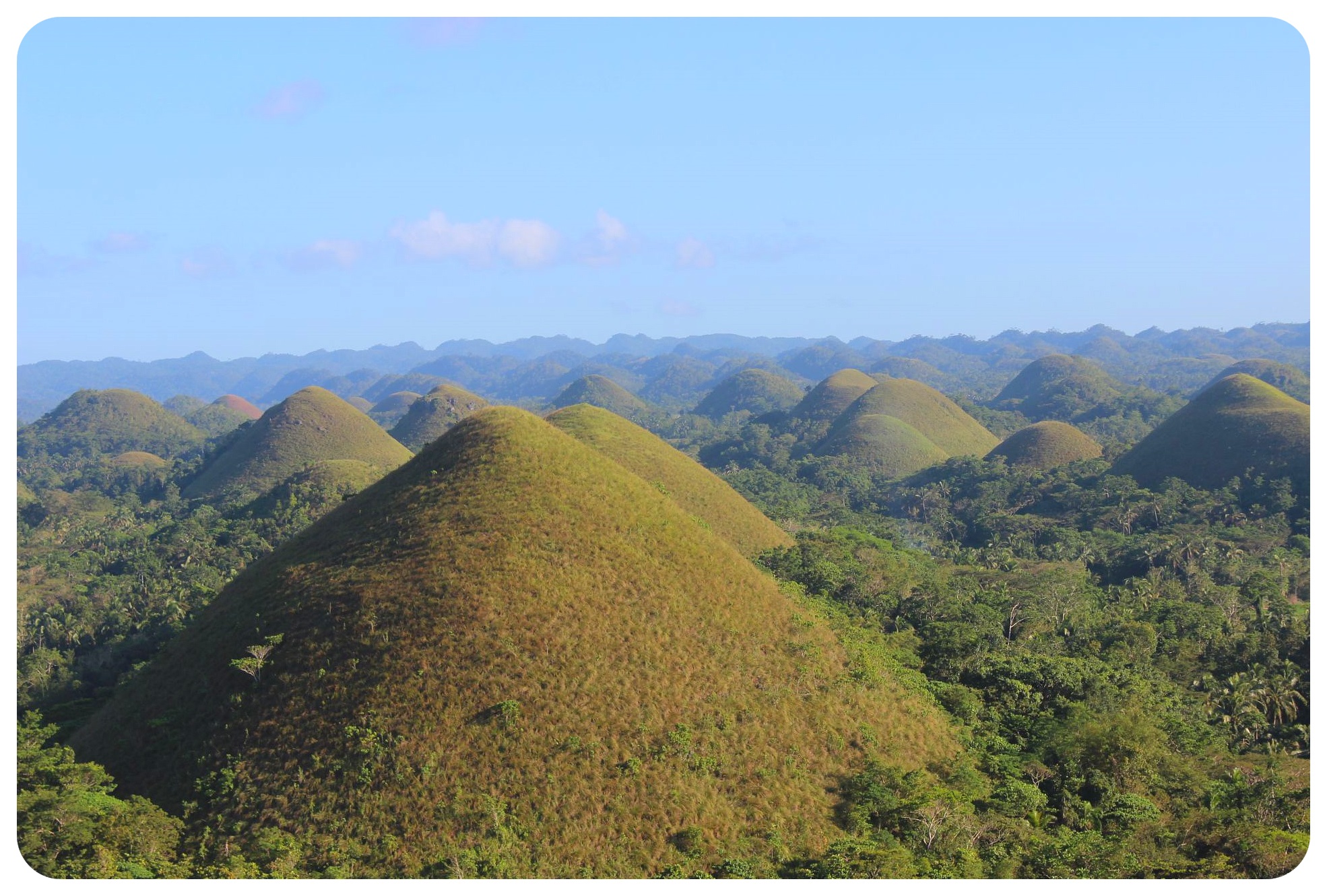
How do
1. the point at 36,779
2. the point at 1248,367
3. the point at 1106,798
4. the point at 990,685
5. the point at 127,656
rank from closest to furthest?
the point at 36,779
the point at 1106,798
the point at 990,685
the point at 127,656
the point at 1248,367

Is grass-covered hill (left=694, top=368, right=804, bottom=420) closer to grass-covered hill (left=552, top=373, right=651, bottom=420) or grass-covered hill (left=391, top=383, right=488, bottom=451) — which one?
grass-covered hill (left=552, top=373, right=651, bottom=420)

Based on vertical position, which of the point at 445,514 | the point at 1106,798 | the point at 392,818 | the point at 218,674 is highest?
the point at 445,514

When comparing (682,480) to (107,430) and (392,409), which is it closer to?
(107,430)

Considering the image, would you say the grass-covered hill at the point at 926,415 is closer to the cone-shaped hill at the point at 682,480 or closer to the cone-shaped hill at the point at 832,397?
the cone-shaped hill at the point at 832,397

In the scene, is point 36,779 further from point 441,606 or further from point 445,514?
point 445,514

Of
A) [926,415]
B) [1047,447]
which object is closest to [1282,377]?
[926,415]

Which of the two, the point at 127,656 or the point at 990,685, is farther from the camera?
the point at 127,656

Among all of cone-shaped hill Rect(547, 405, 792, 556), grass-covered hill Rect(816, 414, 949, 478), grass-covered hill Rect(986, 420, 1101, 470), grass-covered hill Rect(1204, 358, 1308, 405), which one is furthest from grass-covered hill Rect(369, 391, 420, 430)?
grass-covered hill Rect(1204, 358, 1308, 405)

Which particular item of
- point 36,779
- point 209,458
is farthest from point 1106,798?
point 209,458
